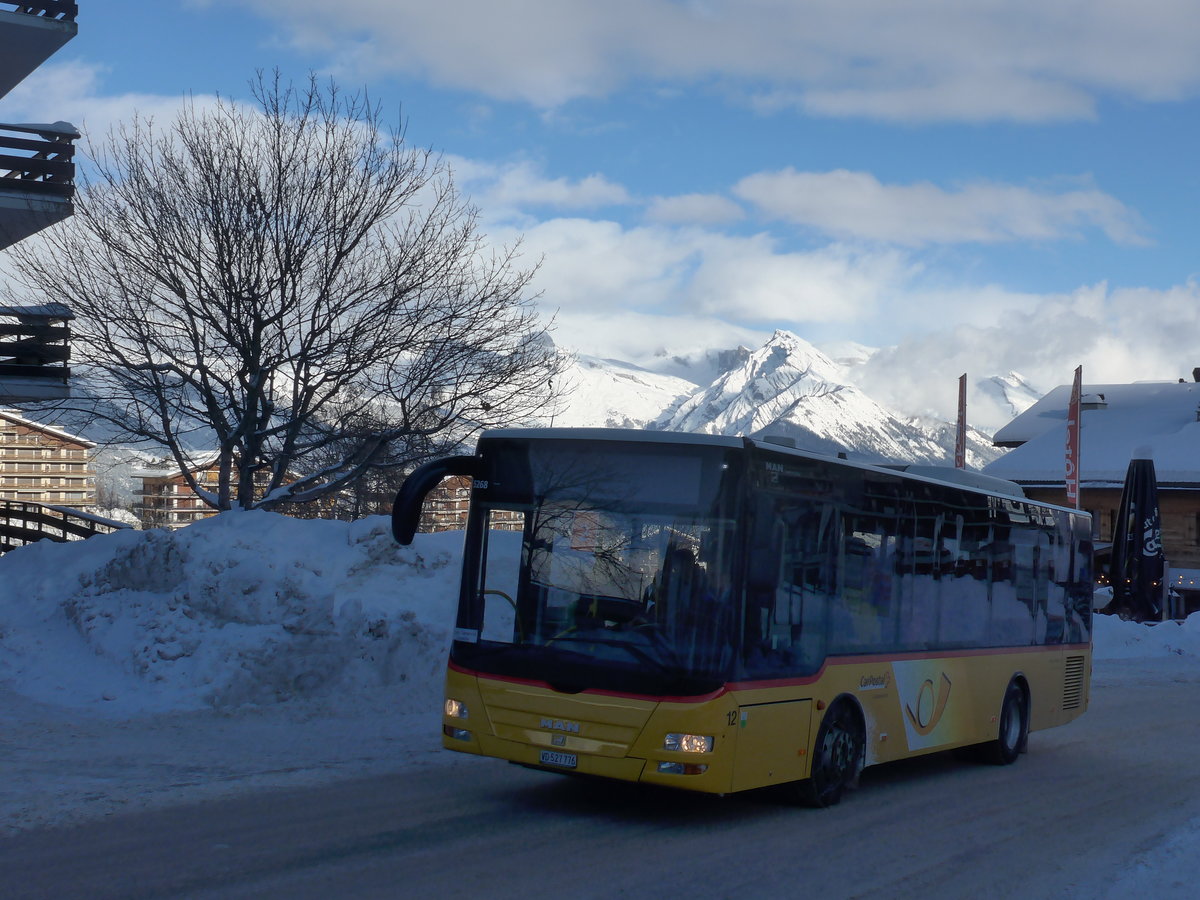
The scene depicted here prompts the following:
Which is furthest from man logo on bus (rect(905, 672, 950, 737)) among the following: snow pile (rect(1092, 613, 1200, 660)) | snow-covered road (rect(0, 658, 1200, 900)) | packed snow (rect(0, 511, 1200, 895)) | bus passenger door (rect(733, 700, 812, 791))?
snow pile (rect(1092, 613, 1200, 660))

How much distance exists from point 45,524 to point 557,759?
756 inches

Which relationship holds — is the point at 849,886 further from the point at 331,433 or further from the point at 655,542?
the point at 331,433

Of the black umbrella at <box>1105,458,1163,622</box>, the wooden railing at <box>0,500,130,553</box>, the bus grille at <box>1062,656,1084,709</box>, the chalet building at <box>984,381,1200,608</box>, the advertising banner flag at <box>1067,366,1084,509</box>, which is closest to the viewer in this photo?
the bus grille at <box>1062,656,1084,709</box>

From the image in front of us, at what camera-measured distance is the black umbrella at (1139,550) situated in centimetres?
2683

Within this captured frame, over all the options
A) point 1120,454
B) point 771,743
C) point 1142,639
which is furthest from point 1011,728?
point 1120,454

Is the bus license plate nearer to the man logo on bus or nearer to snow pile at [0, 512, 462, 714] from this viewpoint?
the man logo on bus

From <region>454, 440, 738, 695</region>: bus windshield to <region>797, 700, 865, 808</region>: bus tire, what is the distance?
157cm

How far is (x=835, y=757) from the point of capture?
9.51 m

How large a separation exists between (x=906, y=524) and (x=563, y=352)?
48.1 ft

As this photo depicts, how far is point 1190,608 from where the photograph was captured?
4497cm

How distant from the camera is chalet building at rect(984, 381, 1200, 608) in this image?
1788 inches

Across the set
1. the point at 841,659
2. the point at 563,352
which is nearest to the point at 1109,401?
the point at 563,352

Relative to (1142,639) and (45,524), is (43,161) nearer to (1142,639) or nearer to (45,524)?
(45,524)

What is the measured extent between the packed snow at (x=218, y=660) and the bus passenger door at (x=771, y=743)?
272 centimetres
